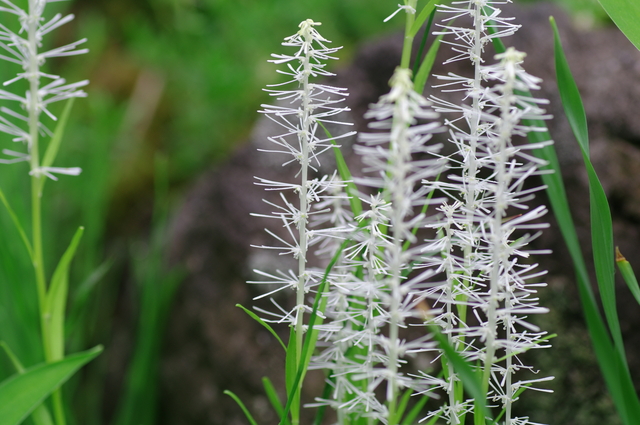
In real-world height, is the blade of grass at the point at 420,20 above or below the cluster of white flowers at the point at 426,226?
above

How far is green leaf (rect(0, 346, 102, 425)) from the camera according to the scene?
0.35m

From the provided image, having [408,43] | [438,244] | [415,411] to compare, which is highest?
[408,43]

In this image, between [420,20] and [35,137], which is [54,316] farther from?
[420,20]

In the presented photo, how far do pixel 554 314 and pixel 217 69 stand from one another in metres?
1.03

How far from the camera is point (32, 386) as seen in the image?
0.36m

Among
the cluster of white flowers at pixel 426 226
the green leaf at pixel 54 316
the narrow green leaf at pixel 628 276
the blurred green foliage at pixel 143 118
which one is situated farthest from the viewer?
the blurred green foliage at pixel 143 118

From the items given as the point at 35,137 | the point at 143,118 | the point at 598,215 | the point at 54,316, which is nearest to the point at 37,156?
the point at 35,137

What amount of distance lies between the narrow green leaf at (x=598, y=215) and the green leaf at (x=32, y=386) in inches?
13.4

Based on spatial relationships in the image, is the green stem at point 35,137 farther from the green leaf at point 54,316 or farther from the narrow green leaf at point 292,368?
the narrow green leaf at point 292,368

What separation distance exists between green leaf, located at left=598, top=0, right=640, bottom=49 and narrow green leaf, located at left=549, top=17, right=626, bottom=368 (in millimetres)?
68

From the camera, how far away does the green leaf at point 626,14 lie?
0.34 meters

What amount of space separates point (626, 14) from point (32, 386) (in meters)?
0.49

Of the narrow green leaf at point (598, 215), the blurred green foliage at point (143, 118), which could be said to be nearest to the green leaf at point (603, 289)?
the narrow green leaf at point (598, 215)

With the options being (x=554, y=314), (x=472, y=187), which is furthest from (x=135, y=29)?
(x=472, y=187)
